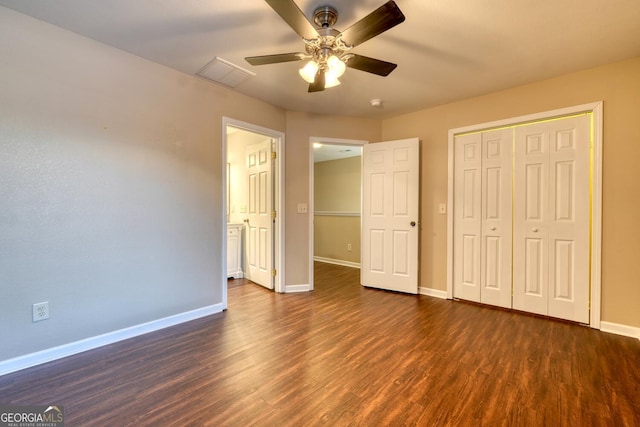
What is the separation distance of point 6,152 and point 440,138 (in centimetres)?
405

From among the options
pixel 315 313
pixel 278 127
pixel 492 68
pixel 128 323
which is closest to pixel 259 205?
pixel 278 127

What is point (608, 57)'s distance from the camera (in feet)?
8.10

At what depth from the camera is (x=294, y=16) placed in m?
1.57

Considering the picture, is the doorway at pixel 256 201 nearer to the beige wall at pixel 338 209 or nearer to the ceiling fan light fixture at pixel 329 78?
the ceiling fan light fixture at pixel 329 78

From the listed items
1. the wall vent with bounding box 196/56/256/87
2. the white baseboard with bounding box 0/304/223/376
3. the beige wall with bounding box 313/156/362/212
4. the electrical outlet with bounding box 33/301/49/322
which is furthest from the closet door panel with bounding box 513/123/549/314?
the electrical outlet with bounding box 33/301/49/322

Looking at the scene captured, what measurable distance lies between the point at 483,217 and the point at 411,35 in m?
2.18

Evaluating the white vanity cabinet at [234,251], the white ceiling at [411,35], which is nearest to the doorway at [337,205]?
the white vanity cabinet at [234,251]

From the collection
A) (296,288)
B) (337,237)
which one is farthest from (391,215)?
(337,237)

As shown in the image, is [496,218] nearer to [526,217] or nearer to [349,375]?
[526,217]

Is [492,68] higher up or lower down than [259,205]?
higher up

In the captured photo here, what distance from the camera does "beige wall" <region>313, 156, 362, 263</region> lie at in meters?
5.67

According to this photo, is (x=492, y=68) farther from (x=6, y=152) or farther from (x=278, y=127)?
(x=6, y=152)

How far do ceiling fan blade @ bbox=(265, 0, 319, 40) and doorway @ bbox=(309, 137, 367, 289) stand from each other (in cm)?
360

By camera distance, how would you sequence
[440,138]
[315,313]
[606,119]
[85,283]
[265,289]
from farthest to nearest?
[265,289]
[440,138]
[315,313]
[606,119]
[85,283]
